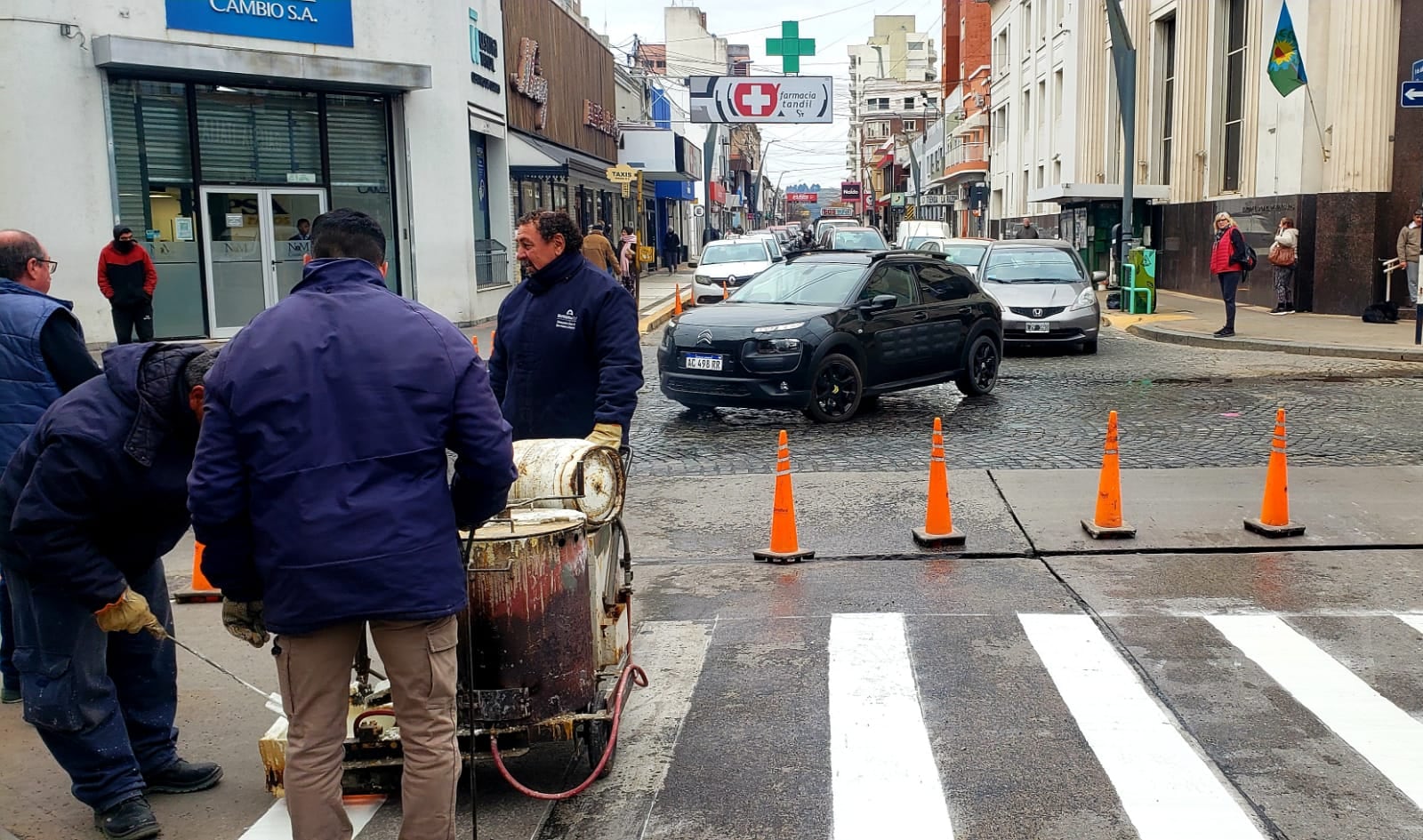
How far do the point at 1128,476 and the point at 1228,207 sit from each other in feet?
61.3

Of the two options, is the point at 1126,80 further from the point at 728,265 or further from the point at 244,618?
the point at 244,618

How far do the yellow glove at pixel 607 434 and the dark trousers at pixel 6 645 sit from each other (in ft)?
7.77

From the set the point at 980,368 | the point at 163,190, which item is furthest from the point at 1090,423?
the point at 163,190

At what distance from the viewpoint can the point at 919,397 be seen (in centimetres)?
1423

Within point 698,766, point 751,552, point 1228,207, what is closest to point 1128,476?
point 751,552

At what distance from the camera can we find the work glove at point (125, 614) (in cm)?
388

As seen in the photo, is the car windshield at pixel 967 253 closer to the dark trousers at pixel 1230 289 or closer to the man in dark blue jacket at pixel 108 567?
the dark trousers at pixel 1230 289

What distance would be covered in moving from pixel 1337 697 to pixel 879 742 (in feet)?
6.44

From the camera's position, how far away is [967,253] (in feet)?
75.2

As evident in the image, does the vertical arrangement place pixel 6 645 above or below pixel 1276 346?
below

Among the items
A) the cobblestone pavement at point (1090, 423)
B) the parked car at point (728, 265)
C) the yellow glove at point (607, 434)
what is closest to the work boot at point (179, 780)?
the yellow glove at point (607, 434)

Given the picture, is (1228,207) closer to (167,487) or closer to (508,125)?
(508,125)

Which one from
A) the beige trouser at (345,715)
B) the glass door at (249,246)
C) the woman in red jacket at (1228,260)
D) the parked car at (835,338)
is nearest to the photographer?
the beige trouser at (345,715)

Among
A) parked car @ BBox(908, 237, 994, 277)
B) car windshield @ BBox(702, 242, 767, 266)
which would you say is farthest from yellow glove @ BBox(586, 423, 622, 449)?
car windshield @ BBox(702, 242, 767, 266)
